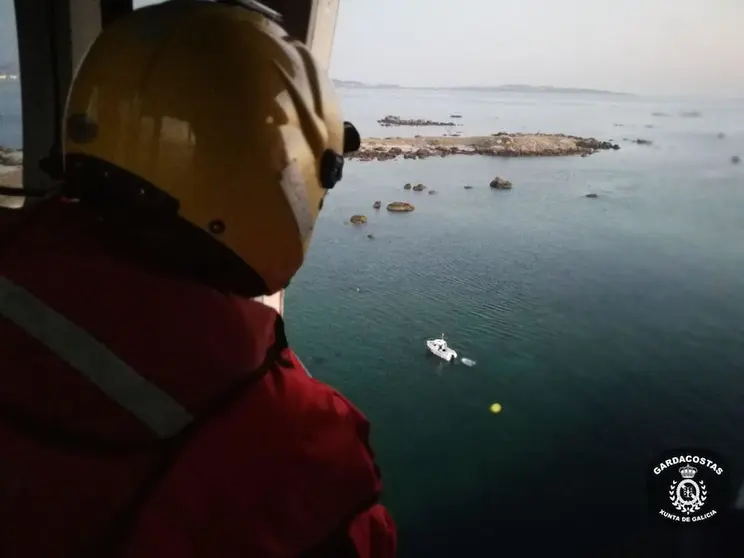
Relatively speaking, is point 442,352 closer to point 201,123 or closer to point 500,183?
→ point 500,183

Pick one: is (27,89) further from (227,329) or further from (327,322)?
(327,322)

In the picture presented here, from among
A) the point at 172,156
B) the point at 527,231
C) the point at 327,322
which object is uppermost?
the point at 172,156

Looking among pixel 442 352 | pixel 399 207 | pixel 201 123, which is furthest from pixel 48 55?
pixel 399 207

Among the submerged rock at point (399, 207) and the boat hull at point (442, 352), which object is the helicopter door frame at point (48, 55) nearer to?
the boat hull at point (442, 352)

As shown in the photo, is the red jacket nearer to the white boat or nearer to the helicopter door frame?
the helicopter door frame

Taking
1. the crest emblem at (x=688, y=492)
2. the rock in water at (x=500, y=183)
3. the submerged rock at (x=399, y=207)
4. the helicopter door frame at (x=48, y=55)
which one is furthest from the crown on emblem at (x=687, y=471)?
the rock in water at (x=500, y=183)

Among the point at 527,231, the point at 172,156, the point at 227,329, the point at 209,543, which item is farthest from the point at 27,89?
the point at 527,231
